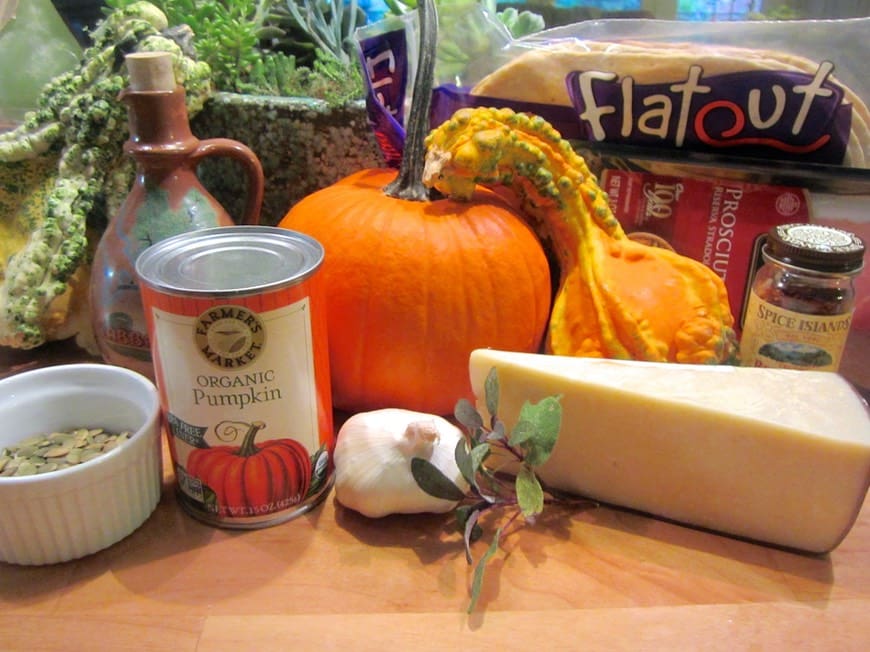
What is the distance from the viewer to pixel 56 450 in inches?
24.7

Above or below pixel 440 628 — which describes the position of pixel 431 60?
above

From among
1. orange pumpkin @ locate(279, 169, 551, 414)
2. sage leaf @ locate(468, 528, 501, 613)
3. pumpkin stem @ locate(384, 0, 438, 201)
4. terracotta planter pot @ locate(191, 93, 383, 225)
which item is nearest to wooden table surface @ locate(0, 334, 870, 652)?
sage leaf @ locate(468, 528, 501, 613)

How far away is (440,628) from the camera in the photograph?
543 millimetres

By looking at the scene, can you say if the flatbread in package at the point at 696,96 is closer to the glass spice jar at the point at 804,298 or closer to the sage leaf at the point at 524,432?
the glass spice jar at the point at 804,298

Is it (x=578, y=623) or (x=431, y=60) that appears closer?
(x=578, y=623)

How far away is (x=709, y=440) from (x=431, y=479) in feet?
0.72

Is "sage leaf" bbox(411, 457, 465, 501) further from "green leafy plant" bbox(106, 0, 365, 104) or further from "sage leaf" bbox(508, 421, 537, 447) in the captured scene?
"green leafy plant" bbox(106, 0, 365, 104)

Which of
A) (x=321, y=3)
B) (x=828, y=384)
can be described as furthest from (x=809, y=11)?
(x=828, y=384)

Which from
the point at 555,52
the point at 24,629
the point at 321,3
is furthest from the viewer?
the point at 321,3

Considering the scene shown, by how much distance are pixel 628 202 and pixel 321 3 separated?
53 centimetres

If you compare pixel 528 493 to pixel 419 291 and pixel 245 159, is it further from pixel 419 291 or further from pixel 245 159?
pixel 245 159

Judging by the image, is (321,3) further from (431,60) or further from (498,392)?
(498,392)

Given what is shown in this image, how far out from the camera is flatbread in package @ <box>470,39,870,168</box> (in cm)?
78

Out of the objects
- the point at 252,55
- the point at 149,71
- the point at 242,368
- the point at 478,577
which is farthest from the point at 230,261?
the point at 252,55
